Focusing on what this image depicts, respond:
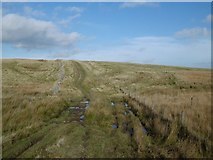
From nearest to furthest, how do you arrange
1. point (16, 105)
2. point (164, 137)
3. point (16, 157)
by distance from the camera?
point (16, 157) → point (164, 137) → point (16, 105)

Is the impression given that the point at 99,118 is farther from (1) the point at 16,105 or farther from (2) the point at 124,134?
(1) the point at 16,105

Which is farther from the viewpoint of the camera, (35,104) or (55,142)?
(35,104)

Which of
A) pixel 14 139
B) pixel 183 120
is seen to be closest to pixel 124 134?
pixel 183 120

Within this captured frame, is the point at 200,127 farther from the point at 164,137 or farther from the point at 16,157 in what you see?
the point at 16,157

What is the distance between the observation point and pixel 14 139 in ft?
42.9

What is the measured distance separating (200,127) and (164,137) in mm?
1905

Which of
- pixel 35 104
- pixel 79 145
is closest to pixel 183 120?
pixel 79 145

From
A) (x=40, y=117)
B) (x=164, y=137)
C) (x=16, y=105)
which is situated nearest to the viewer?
(x=164, y=137)

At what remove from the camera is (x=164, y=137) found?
13500 mm

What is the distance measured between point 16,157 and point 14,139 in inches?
92.4

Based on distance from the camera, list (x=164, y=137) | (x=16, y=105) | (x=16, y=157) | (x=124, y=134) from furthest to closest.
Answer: (x=16, y=105) → (x=124, y=134) → (x=164, y=137) → (x=16, y=157)

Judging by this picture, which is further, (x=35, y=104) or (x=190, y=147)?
(x=35, y=104)

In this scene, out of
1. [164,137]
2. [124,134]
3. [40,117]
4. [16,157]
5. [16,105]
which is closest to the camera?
[16,157]

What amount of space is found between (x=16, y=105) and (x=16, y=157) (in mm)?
9442
